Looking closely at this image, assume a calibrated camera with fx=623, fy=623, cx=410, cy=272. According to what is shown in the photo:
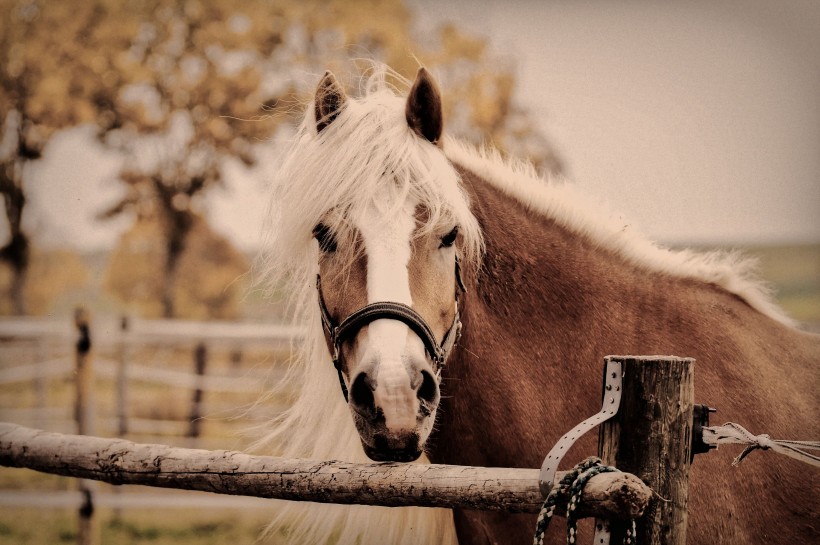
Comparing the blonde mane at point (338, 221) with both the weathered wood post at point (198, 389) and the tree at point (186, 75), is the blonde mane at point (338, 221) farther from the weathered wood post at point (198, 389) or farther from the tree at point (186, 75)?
the tree at point (186, 75)

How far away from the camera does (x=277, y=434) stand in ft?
9.19

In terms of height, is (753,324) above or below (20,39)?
below

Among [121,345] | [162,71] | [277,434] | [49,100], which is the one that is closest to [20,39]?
[49,100]

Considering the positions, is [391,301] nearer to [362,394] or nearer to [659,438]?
[362,394]

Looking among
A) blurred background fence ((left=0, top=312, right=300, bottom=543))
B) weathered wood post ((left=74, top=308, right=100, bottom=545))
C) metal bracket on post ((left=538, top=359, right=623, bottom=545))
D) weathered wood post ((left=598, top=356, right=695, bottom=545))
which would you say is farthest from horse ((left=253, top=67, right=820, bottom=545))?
weathered wood post ((left=74, top=308, right=100, bottom=545))

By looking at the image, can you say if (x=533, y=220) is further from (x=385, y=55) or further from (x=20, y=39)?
(x=20, y=39)

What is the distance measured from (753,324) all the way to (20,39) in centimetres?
1371

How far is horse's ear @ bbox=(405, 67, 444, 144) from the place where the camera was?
7.48 ft

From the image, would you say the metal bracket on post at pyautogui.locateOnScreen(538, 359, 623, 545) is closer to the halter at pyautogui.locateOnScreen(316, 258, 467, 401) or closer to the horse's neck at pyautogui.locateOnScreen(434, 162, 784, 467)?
the halter at pyautogui.locateOnScreen(316, 258, 467, 401)

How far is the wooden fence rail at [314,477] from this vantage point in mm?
1520

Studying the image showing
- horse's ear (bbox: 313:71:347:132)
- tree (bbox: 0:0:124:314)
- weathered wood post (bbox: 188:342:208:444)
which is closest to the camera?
horse's ear (bbox: 313:71:347:132)

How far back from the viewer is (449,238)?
216 centimetres

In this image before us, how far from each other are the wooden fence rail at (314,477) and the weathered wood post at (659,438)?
8 centimetres

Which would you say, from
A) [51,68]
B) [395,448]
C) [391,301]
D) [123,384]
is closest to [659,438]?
[395,448]
